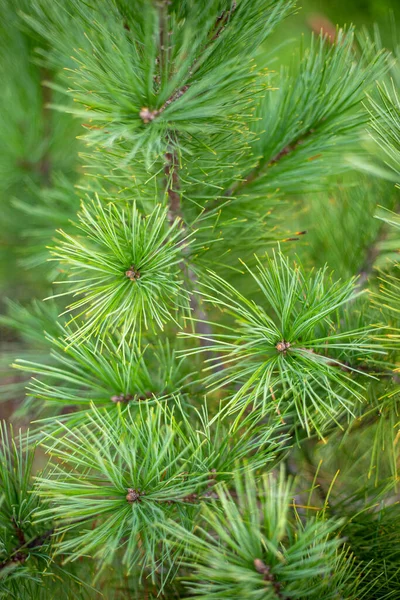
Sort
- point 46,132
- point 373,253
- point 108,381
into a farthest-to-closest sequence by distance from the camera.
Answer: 1. point 46,132
2. point 373,253
3. point 108,381

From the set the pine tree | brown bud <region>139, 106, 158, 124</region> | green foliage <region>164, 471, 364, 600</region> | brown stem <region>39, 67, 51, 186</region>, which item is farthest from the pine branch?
brown stem <region>39, 67, 51, 186</region>

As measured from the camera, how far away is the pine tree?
327mm

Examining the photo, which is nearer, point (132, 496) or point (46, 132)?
point (132, 496)

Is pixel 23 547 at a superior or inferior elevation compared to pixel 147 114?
inferior

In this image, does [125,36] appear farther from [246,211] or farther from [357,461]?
[357,461]

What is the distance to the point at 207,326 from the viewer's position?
48cm

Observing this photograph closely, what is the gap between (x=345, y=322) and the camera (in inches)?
17.3

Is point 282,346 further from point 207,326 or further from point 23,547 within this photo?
point 23,547

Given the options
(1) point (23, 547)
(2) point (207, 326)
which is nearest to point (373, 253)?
(2) point (207, 326)

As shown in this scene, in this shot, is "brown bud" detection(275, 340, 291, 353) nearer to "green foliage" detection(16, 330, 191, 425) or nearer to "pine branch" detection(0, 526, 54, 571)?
"green foliage" detection(16, 330, 191, 425)

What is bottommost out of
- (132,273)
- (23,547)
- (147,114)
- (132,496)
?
(23,547)

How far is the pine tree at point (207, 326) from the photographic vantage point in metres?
0.33

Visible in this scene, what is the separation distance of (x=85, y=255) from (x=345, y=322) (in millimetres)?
231

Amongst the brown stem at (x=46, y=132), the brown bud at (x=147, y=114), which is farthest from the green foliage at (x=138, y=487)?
the brown stem at (x=46, y=132)
